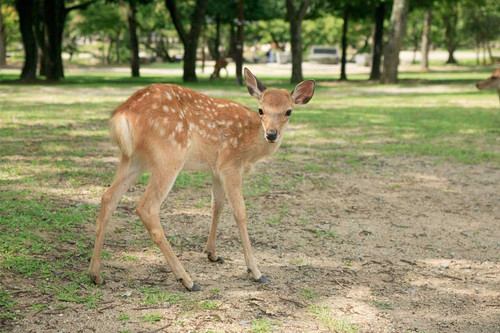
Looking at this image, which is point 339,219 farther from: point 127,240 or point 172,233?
point 127,240

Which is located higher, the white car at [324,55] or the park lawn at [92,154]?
the white car at [324,55]

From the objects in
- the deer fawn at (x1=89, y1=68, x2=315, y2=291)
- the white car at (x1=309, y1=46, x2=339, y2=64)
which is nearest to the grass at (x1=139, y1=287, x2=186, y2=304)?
the deer fawn at (x1=89, y1=68, x2=315, y2=291)

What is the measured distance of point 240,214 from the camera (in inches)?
194

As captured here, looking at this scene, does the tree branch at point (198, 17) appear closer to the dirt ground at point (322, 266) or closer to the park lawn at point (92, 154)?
the park lawn at point (92, 154)

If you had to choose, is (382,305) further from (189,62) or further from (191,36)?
(191,36)

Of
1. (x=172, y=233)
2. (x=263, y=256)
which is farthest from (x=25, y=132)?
(x=263, y=256)

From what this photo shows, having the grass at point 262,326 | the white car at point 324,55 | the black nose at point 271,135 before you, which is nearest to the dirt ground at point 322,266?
the grass at point 262,326

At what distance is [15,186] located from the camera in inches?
281

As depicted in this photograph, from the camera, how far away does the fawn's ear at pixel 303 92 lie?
5.37m

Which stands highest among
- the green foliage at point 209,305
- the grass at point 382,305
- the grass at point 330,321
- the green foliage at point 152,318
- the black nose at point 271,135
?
the black nose at point 271,135

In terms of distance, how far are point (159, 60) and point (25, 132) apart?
4983cm

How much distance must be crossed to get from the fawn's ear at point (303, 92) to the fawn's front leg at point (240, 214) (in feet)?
2.80

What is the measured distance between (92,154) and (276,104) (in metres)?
5.00

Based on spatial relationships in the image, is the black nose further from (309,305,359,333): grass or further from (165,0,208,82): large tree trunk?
(165,0,208,82): large tree trunk
